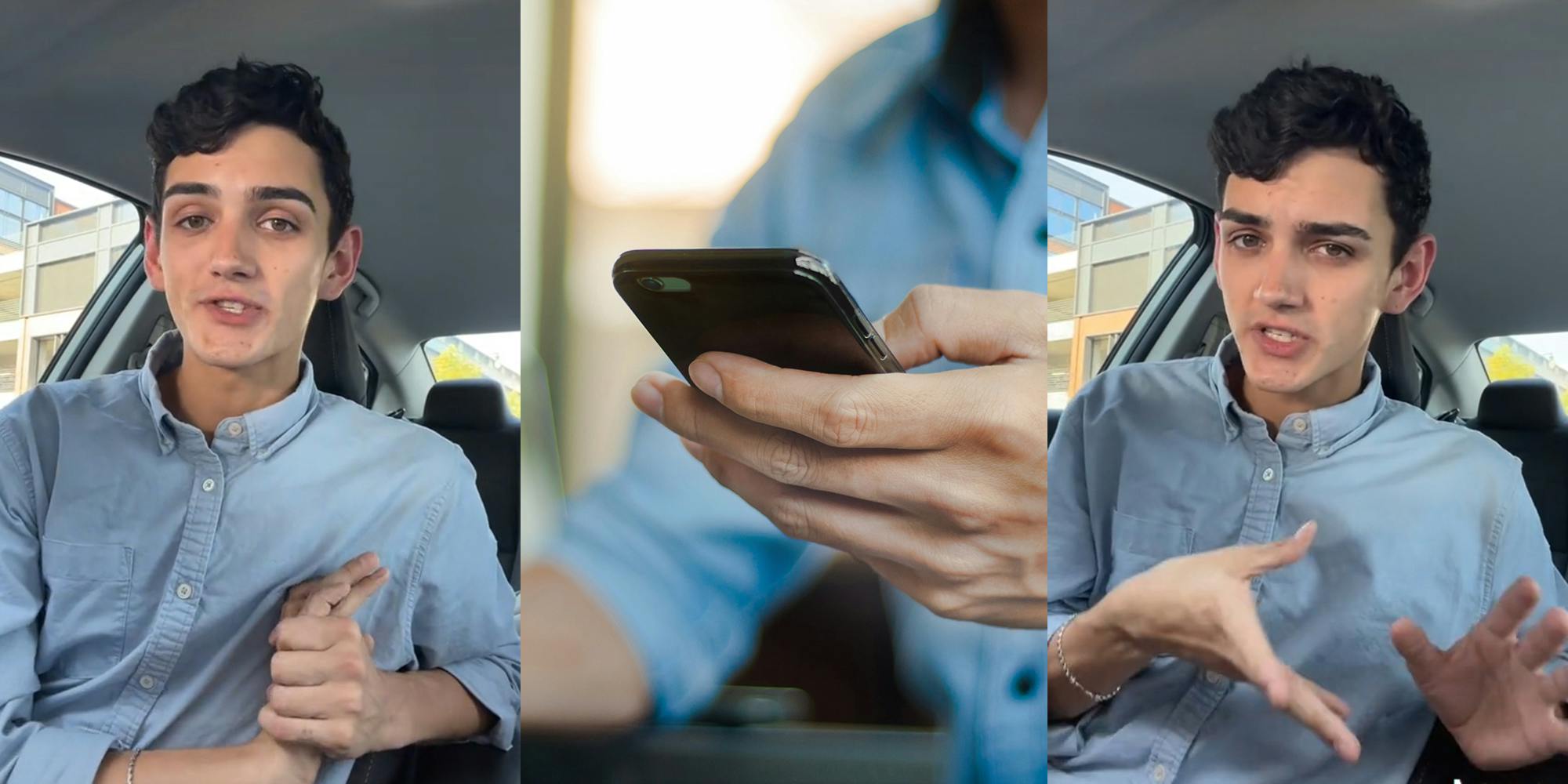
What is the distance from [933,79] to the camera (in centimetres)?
199

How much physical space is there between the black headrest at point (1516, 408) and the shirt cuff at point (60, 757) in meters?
2.38

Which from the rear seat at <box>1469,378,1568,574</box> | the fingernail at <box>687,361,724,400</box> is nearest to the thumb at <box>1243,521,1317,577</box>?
the rear seat at <box>1469,378,1568,574</box>

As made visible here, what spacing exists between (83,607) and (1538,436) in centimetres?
247

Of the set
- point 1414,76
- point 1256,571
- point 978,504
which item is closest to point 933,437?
point 978,504

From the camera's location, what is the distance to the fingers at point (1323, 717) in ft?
5.98

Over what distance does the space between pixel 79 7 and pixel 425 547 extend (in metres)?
1.18

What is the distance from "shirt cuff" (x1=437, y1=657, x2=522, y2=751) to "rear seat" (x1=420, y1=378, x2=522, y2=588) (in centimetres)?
15

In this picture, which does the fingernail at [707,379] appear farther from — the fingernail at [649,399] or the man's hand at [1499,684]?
the man's hand at [1499,684]

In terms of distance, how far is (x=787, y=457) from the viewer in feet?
6.42

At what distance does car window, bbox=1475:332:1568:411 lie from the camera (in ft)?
6.10

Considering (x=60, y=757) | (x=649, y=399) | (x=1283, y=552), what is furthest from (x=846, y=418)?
(x=60, y=757)

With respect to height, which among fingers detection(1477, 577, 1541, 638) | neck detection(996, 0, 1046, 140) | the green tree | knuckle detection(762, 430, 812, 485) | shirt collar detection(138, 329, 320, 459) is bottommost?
fingers detection(1477, 577, 1541, 638)

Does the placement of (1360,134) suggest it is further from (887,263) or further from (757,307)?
(757,307)

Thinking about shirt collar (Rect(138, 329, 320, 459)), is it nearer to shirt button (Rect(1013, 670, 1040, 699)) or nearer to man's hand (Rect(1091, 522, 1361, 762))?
shirt button (Rect(1013, 670, 1040, 699))
